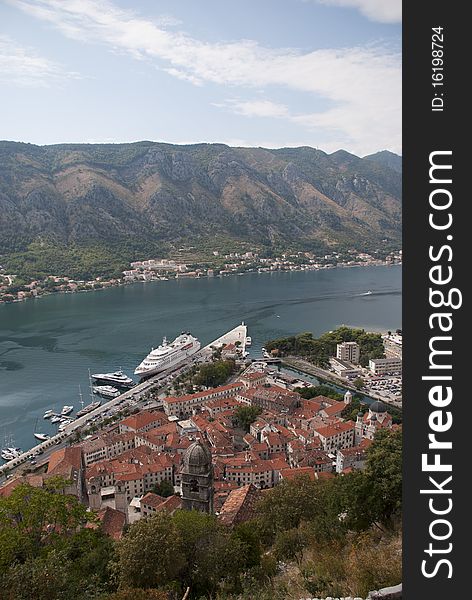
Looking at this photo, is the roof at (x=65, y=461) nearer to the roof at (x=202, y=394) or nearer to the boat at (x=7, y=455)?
the boat at (x=7, y=455)

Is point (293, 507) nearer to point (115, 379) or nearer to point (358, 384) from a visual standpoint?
point (358, 384)

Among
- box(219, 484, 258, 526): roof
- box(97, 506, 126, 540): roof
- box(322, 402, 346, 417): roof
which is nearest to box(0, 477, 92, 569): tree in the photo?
box(97, 506, 126, 540): roof

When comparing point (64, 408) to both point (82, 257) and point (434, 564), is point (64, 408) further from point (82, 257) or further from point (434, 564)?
point (82, 257)

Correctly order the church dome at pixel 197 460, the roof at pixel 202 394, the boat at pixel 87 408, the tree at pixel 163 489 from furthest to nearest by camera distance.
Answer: the roof at pixel 202 394 → the boat at pixel 87 408 → the tree at pixel 163 489 → the church dome at pixel 197 460

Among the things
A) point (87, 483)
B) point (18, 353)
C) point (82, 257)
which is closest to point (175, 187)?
point (82, 257)

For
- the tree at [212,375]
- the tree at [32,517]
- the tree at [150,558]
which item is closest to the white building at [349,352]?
the tree at [212,375]

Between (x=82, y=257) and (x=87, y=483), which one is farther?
(x=82, y=257)

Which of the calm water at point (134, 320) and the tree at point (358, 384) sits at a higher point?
the calm water at point (134, 320)
